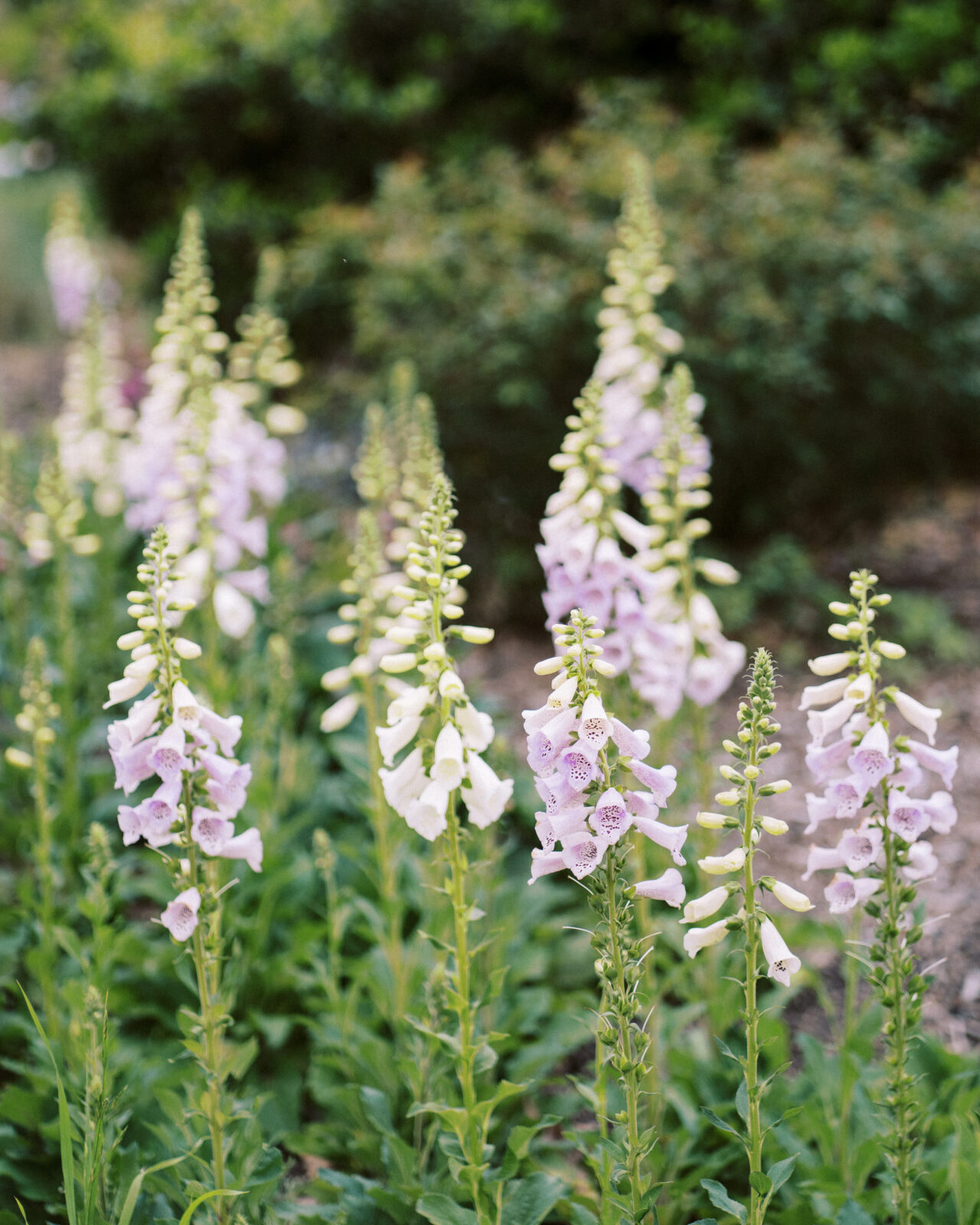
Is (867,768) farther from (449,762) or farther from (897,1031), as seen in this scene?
(449,762)

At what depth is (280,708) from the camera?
3.90 metres

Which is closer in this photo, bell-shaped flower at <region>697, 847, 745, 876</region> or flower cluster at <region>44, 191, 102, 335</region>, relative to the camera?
bell-shaped flower at <region>697, 847, 745, 876</region>

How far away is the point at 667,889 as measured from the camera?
2.11 meters

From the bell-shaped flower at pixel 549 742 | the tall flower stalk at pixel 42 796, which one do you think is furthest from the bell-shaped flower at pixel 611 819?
the tall flower stalk at pixel 42 796

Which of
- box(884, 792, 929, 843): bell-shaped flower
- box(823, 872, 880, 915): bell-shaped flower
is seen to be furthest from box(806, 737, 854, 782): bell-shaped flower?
box(823, 872, 880, 915): bell-shaped flower

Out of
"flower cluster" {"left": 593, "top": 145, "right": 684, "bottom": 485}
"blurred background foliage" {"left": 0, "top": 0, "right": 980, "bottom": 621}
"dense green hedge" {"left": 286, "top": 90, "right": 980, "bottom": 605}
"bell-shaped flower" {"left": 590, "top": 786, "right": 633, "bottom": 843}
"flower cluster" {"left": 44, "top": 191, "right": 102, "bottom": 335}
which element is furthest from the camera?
"flower cluster" {"left": 44, "top": 191, "right": 102, "bottom": 335}

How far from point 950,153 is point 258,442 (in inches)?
281

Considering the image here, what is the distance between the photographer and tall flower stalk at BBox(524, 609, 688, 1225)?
2.01 meters

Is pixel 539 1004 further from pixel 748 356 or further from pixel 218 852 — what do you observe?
pixel 748 356

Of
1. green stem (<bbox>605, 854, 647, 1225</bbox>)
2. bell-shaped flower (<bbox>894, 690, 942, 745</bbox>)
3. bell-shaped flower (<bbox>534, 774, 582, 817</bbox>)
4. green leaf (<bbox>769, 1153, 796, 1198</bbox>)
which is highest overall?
bell-shaped flower (<bbox>534, 774, 582, 817</bbox>)

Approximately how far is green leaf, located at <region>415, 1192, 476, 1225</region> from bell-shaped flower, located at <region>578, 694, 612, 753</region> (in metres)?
1.17

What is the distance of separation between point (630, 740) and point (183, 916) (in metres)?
0.99

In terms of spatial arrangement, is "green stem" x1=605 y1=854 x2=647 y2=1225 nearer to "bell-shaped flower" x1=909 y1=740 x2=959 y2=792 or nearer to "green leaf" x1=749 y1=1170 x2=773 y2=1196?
"green leaf" x1=749 y1=1170 x2=773 y2=1196

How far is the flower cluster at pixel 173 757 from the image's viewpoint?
2.24 m
